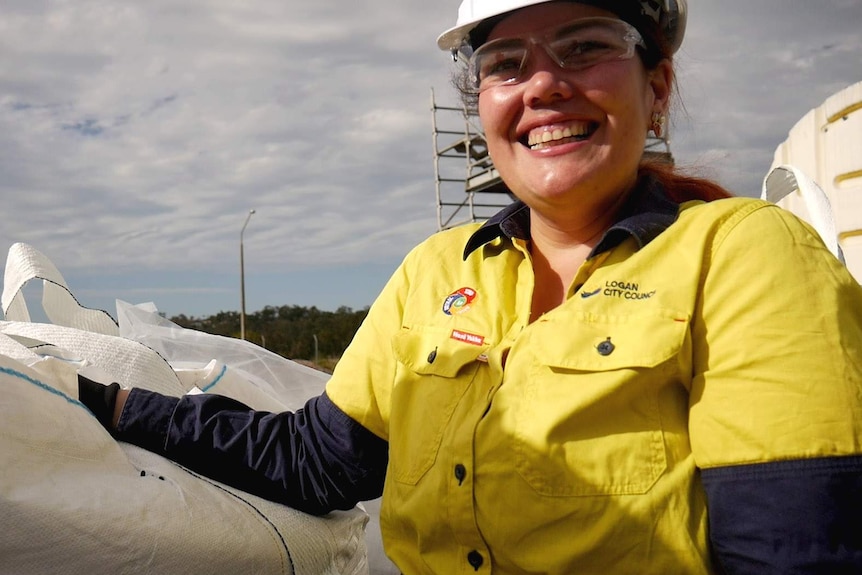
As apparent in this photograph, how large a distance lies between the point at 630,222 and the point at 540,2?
47cm

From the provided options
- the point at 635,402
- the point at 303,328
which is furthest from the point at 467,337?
the point at 303,328

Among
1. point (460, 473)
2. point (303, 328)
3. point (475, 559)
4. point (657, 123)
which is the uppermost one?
point (657, 123)

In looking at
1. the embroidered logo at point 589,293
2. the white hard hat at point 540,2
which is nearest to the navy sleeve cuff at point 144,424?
the embroidered logo at point 589,293

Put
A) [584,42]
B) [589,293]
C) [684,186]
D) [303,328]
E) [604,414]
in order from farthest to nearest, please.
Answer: [303,328] < [684,186] < [584,42] < [589,293] < [604,414]

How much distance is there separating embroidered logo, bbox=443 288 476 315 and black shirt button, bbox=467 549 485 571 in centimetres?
46

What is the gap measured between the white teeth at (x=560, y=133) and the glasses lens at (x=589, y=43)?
12cm

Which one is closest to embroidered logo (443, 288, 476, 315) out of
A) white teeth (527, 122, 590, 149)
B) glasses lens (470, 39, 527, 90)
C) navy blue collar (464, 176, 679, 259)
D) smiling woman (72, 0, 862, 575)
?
smiling woman (72, 0, 862, 575)

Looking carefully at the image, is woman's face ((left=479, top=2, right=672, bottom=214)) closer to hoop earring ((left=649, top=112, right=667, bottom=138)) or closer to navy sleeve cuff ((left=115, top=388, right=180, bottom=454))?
hoop earring ((left=649, top=112, right=667, bottom=138))

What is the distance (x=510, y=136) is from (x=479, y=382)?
51 cm

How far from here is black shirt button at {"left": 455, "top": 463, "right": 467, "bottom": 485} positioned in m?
1.36

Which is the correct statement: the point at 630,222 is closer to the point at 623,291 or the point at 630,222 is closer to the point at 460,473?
the point at 623,291

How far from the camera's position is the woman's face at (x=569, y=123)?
1.51 m

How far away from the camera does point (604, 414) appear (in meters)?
1.29

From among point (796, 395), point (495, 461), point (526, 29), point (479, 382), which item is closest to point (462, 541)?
point (495, 461)
